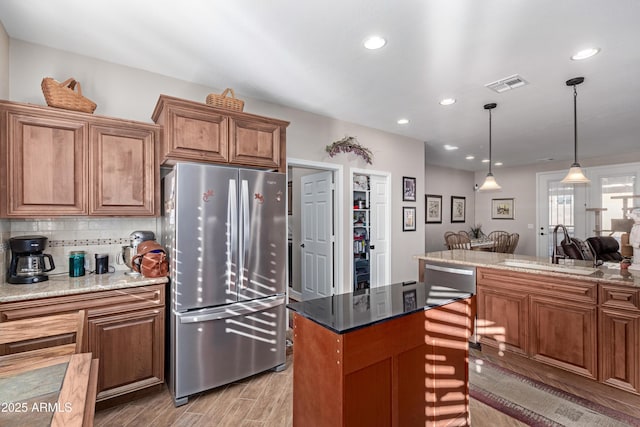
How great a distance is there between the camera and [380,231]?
4723 millimetres

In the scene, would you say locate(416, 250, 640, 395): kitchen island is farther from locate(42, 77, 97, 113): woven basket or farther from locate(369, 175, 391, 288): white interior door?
locate(42, 77, 97, 113): woven basket

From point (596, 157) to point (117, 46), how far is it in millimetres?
8500

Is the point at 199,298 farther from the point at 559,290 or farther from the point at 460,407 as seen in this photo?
the point at 559,290

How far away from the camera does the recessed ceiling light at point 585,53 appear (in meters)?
2.33

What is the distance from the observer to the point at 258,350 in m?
2.60

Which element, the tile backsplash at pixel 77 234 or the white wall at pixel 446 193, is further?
the white wall at pixel 446 193

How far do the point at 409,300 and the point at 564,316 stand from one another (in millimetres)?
1737

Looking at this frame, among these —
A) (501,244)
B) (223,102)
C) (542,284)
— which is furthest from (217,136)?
(501,244)

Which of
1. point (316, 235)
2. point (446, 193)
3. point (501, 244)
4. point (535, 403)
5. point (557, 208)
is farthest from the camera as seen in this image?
point (446, 193)

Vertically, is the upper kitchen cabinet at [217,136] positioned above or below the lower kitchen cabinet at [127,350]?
above

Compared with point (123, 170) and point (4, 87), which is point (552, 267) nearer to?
point (123, 170)

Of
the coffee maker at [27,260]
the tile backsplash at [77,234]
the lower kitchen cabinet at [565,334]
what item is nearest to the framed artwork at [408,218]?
the lower kitchen cabinet at [565,334]

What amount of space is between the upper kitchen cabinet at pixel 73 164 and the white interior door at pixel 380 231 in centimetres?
303

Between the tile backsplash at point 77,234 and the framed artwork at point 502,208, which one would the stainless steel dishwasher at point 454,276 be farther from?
the framed artwork at point 502,208
